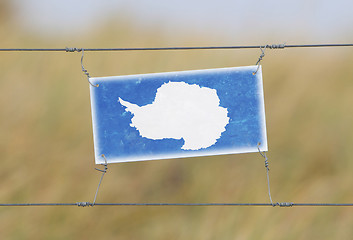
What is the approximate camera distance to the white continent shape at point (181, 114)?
57.5 inches

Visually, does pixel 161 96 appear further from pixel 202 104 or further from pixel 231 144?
pixel 231 144

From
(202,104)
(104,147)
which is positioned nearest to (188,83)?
(202,104)

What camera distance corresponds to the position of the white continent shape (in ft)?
4.79

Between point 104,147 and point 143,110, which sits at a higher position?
point 143,110

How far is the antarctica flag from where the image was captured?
4.75 feet

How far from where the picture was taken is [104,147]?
57.6 inches

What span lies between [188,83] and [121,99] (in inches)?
8.9

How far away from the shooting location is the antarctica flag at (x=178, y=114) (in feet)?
4.75

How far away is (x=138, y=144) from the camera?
57.6 inches

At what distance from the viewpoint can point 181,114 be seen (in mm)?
1472

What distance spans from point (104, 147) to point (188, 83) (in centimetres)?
35

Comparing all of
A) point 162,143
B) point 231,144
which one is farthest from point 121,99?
point 231,144

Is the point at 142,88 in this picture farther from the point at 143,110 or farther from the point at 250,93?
the point at 250,93

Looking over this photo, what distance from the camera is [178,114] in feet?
4.83
